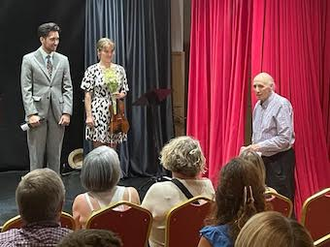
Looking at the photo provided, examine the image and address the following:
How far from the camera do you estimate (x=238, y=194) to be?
229 cm

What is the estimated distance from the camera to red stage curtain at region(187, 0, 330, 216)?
5.03 m

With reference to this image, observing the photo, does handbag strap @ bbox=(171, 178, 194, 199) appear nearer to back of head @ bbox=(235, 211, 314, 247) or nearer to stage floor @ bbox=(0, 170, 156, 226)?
back of head @ bbox=(235, 211, 314, 247)

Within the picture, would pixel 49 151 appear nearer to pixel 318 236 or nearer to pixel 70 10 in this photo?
pixel 70 10

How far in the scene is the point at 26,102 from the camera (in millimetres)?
5121

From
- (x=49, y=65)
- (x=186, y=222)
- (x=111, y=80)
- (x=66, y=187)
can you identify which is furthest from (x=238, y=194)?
(x=66, y=187)

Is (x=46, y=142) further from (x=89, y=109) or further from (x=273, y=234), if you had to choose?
(x=273, y=234)

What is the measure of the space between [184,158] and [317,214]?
75 cm

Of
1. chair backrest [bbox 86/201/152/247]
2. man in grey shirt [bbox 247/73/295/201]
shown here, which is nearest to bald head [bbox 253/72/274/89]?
man in grey shirt [bbox 247/73/295/201]

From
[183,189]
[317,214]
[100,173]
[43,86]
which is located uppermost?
[43,86]

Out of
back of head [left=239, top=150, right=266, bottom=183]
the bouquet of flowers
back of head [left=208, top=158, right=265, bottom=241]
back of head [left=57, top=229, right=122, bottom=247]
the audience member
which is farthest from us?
the bouquet of flowers

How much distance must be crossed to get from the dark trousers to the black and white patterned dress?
181 centimetres

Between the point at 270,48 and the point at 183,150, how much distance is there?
6.98 feet

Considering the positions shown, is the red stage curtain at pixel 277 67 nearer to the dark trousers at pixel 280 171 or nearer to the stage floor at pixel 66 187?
the dark trousers at pixel 280 171

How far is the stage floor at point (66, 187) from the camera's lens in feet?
17.0
